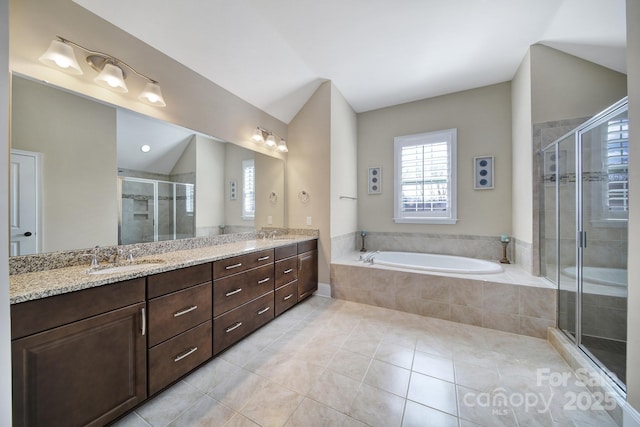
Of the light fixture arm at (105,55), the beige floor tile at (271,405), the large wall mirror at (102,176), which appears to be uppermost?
the light fixture arm at (105,55)

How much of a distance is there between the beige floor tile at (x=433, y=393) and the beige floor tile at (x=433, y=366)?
2.1 inches

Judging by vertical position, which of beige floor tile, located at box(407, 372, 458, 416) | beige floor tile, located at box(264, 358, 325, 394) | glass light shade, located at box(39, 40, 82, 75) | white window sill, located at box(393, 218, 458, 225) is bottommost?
beige floor tile, located at box(407, 372, 458, 416)

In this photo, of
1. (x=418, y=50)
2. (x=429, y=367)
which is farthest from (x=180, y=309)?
(x=418, y=50)

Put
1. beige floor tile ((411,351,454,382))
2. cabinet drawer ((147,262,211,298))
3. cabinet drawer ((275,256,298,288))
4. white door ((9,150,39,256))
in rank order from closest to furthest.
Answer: white door ((9,150,39,256))
cabinet drawer ((147,262,211,298))
beige floor tile ((411,351,454,382))
cabinet drawer ((275,256,298,288))

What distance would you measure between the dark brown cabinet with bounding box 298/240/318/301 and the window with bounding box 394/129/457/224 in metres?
1.52

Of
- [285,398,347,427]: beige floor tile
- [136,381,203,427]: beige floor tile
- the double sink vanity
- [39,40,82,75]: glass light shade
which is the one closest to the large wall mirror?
[39,40,82,75]: glass light shade

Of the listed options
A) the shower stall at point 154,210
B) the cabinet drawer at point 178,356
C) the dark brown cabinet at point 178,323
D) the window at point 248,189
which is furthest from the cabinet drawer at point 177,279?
the window at point 248,189

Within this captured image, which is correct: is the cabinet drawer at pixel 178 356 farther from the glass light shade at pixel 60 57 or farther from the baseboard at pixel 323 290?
the glass light shade at pixel 60 57

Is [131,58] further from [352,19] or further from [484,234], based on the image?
[484,234]

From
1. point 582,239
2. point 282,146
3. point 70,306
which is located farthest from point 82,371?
point 582,239

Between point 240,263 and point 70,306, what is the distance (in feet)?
3.44

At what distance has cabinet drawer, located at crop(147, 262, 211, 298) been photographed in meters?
1.41

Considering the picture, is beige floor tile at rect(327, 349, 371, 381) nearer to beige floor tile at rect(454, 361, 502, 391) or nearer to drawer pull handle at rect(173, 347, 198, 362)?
beige floor tile at rect(454, 361, 502, 391)

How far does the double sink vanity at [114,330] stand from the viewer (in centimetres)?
100
